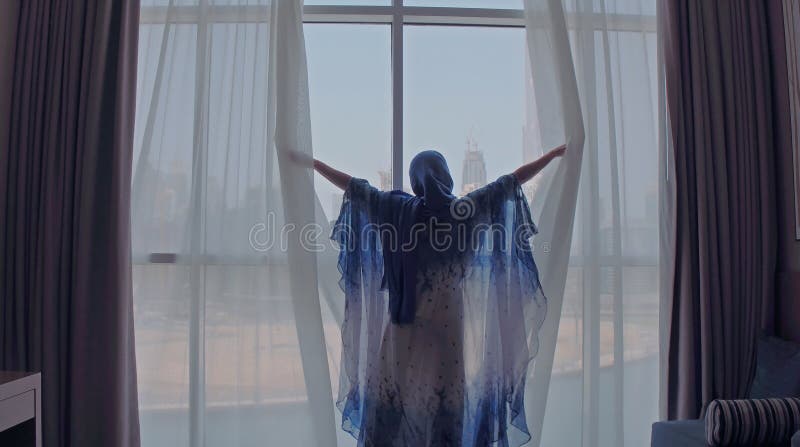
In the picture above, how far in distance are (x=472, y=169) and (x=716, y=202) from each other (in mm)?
988

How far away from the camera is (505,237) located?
2166mm

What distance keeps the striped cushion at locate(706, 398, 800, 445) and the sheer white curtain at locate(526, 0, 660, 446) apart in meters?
0.61

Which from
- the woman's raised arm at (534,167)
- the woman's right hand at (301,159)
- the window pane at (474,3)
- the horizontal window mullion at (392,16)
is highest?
the window pane at (474,3)

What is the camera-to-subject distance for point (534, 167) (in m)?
2.24

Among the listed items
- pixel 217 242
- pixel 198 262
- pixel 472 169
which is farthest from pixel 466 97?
pixel 198 262

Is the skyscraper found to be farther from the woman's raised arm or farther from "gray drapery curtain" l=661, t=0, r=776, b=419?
"gray drapery curtain" l=661, t=0, r=776, b=419

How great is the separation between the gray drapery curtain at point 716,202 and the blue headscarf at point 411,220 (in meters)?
1.02

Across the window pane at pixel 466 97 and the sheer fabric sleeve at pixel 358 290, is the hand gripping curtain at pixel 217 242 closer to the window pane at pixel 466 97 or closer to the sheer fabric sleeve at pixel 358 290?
the sheer fabric sleeve at pixel 358 290

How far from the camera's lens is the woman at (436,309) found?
81.1 inches

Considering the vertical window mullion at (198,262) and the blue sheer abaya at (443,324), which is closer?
the blue sheer abaya at (443,324)

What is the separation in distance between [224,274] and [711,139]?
2.03 m

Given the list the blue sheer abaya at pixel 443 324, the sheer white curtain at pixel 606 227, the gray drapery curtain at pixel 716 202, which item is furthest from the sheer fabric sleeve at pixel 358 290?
the gray drapery curtain at pixel 716 202

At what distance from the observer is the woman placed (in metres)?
2.06

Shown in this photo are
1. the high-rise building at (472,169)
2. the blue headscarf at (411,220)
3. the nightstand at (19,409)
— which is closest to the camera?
the nightstand at (19,409)
